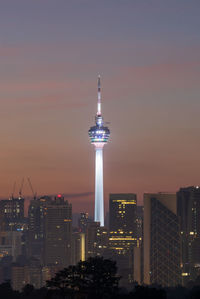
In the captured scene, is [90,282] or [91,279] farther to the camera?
[91,279]

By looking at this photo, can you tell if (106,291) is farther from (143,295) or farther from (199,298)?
(199,298)

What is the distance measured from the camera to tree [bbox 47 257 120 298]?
96.3 m

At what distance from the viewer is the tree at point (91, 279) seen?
96.3m

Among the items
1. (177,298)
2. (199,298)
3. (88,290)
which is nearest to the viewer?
(88,290)

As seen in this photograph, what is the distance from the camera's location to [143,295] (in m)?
101

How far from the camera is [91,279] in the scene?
319ft

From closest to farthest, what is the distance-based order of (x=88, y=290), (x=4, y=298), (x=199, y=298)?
(x=88, y=290) → (x=199, y=298) → (x=4, y=298)

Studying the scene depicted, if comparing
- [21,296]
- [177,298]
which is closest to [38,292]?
[21,296]

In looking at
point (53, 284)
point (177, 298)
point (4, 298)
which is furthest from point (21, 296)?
point (177, 298)

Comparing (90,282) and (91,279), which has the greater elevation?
(91,279)

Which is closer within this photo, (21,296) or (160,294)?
(160,294)

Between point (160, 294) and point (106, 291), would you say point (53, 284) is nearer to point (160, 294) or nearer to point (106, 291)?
point (106, 291)

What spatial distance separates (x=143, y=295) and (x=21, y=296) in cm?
3738

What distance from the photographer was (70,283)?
97.6 m
